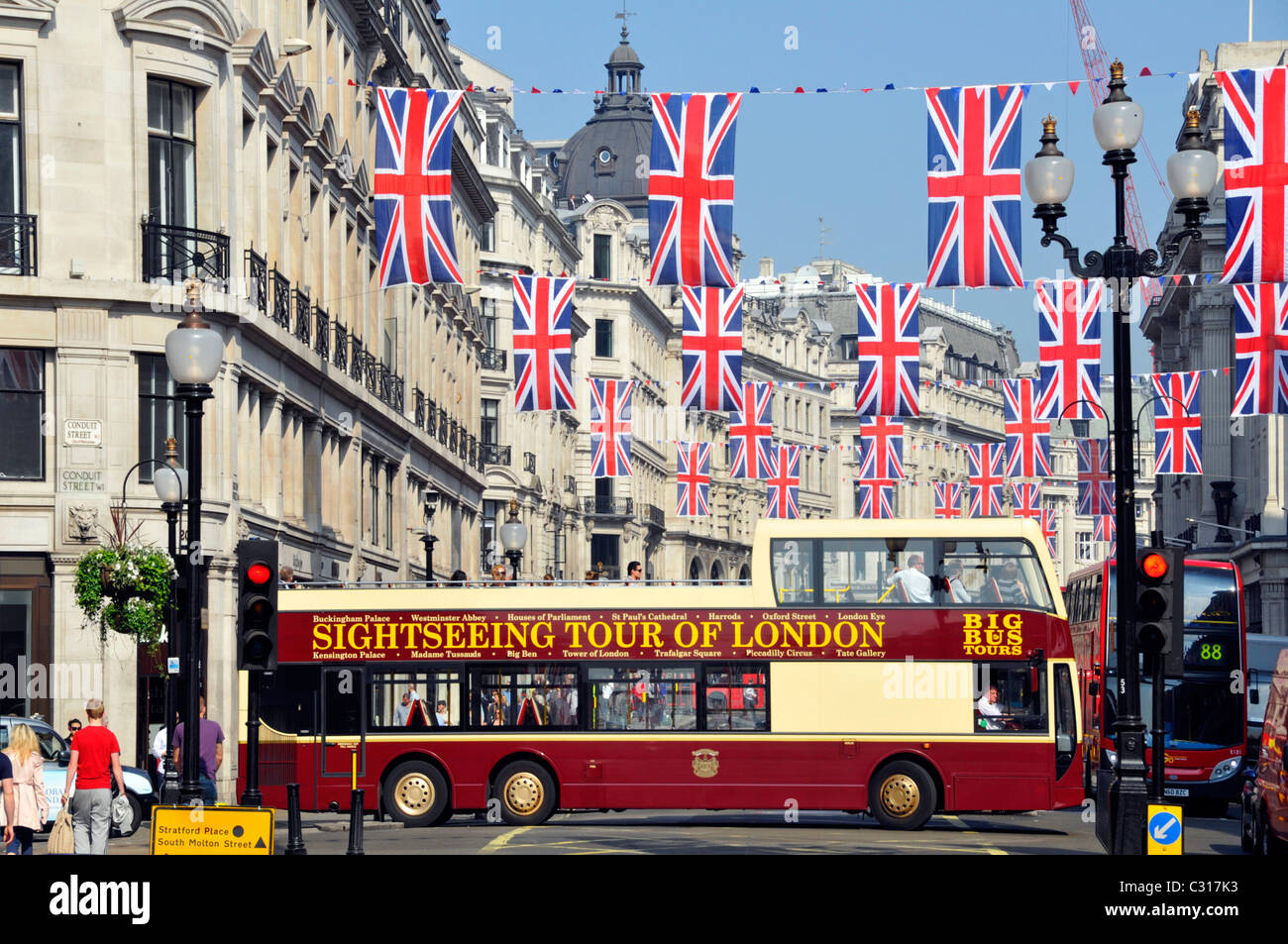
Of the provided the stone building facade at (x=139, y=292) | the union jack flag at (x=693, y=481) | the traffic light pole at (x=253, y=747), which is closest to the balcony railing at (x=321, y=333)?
the stone building facade at (x=139, y=292)

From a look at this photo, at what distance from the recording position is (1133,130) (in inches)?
823

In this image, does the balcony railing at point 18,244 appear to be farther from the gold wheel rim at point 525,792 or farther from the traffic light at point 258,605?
the traffic light at point 258,605

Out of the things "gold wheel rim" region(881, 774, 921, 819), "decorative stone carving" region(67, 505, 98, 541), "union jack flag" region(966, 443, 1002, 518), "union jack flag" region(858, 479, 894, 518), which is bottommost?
"gold wheel rim" region(881, 774, 921, 819)

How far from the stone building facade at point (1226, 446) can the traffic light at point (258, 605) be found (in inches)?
2370

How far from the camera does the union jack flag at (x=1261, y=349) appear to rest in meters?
41.2

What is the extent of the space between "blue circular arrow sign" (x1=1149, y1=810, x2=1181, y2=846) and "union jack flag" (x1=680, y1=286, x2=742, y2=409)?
29.4 meters

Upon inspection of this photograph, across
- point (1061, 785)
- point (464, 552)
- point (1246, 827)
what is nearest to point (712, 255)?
point (1061, 785)

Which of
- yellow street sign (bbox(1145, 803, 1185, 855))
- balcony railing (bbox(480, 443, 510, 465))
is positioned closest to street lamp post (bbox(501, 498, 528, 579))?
yellow street sign (bbox(1145, 803, 1185, 855))

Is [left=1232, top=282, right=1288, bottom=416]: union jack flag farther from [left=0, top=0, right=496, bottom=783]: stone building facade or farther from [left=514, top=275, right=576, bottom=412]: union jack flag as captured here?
[left=0, top=0, right=496, bottom=783]: stone building facade

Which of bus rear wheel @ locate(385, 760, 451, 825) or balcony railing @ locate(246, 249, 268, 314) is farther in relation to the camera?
balcony railing @ locate(246, 249, 268, 314)

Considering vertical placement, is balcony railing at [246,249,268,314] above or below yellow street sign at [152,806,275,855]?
above

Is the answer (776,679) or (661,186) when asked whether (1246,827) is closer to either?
(776,679)

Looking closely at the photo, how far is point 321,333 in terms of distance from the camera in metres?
42.5

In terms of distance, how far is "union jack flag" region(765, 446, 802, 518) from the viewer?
65.8 meters
